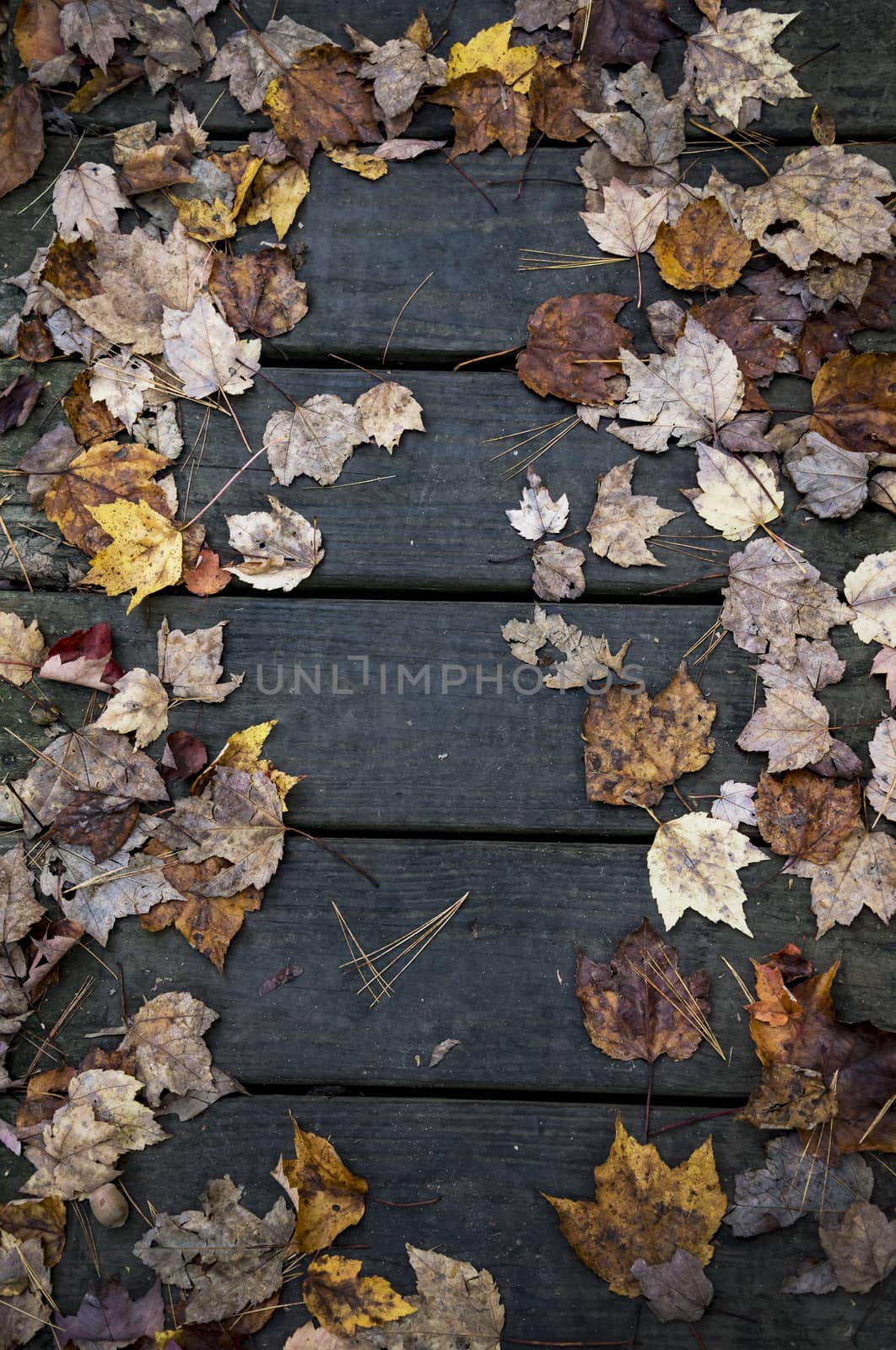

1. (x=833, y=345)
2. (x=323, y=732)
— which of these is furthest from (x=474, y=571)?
(x=833, y=345)

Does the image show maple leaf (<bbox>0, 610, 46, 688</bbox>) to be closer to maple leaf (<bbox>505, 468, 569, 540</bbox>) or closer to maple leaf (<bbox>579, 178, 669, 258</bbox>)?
maple leaf (<bbox>505, 468, 569, 540</bbox>)

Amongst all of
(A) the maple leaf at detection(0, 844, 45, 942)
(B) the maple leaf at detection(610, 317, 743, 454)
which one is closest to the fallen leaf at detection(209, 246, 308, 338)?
(B) the maple leaf at detection(610, 317, 743, 454)

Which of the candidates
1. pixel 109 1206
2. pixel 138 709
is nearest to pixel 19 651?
pixel 138 709

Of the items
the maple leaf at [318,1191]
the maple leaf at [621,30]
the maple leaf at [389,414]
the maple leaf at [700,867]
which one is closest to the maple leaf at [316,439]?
the maple leaf at [389,414]

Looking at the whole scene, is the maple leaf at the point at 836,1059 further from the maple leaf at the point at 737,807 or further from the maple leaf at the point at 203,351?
the maple leaf at the point at 203,351

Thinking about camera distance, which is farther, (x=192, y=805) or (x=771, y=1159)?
(x=192, y=805)

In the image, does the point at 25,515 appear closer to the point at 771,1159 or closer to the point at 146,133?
the point at 146,133

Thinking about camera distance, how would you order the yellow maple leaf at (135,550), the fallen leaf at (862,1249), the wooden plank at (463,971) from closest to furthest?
the fallen leaf at (862,1249) < the wooden plank at (463,971) < the yellow maple leaf at (135,550)
